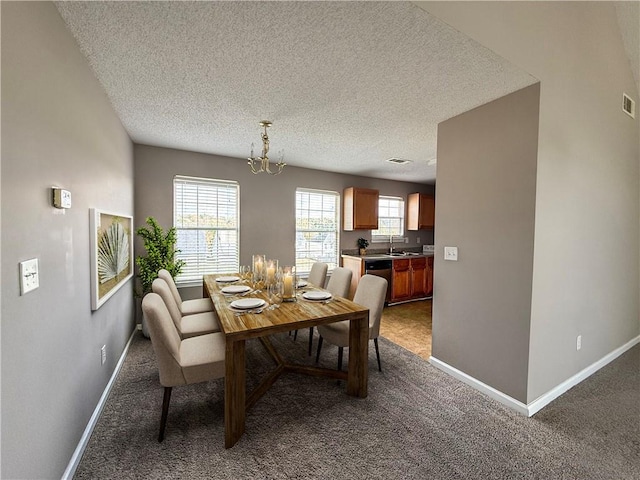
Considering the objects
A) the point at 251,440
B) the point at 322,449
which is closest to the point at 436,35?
the point at 322,449

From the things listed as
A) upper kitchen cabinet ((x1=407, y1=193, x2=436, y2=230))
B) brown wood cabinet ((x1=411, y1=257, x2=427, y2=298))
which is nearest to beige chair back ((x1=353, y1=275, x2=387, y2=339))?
brown wood cabinet ((x1=411, y1=257, x2=427, y2=298))

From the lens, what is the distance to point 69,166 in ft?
4.96

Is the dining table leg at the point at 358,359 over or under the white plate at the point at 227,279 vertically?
under

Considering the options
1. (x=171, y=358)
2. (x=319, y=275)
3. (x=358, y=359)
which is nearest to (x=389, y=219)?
(x=319, y=275)

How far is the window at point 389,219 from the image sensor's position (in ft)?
18.8

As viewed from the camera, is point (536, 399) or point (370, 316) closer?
point (536, 399)

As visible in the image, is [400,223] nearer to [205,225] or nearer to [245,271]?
[245,271]

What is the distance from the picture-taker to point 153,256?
3.27m

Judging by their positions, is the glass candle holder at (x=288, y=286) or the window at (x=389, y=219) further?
the window at (x=389, y=219)

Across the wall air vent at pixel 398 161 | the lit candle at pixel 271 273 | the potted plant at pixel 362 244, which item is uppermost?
the wall air vent at pixel 398 161

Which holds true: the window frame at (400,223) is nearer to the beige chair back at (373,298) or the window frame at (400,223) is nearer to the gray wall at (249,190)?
the gray wall at (249,190)

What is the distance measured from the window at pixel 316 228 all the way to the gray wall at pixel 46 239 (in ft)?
10.2

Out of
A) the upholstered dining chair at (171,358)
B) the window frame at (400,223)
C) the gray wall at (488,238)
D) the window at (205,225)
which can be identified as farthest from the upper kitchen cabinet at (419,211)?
the upholstered dining chair at (171,358)

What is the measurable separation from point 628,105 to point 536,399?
3200 millimetres
